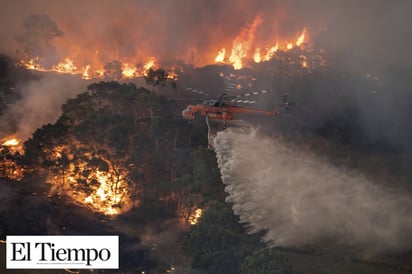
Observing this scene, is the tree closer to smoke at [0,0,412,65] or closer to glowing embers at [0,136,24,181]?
glowing embers at [0,136,24,181]

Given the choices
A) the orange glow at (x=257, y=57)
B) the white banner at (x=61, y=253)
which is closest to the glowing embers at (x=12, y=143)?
the white banner at (x=61, y=253)

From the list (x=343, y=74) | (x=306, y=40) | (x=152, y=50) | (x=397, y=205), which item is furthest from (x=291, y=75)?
(x=397, y=205)

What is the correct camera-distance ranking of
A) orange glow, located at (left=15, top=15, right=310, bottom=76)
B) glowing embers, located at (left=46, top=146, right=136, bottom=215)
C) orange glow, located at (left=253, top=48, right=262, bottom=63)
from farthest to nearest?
orange glow, located at (left=253, top=48, right=262, bottom=63), orange glow, located at (left=15, top=15, right=310, bottom=76), glowing embers, located at (left=46, top=146, right=136, bottom=215)

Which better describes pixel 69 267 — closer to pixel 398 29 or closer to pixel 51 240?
pixel 51 240

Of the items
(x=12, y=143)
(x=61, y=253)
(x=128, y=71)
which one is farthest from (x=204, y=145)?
(x=128, y=71)

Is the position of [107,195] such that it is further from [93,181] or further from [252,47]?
[252,47]

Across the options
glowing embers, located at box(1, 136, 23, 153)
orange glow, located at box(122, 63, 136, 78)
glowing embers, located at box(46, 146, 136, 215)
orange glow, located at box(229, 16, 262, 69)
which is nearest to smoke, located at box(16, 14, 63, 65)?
orange glow, located at box(122, 63, 136, 78)

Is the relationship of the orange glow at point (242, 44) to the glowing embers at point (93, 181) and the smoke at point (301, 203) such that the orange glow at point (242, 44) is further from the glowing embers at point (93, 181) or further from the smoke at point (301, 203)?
the glowing embers at point (93, 181)

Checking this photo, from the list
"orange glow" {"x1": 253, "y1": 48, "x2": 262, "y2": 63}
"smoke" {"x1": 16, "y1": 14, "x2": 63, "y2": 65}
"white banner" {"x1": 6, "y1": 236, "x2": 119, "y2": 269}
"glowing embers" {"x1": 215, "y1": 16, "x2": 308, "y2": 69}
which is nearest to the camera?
"white banner" {"x1": 6, "y1": 236, "x2": 119, "y2": 269}
